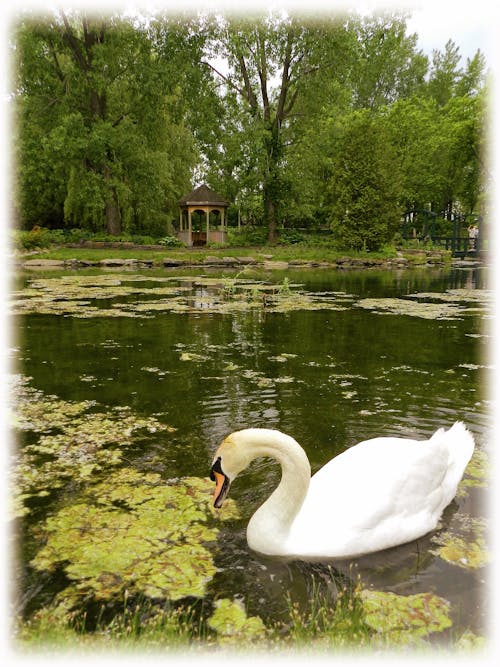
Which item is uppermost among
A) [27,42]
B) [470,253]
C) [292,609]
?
Answer: [27,42]

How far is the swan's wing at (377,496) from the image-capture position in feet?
11.6

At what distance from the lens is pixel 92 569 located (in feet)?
10.9

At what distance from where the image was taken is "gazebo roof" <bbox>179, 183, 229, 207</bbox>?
40056 mm

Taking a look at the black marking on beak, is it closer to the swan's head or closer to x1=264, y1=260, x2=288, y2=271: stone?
the swan's head

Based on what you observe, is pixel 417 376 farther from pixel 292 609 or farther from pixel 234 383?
pixel 292 609

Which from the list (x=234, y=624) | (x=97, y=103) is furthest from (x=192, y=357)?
(x=97, y=103)

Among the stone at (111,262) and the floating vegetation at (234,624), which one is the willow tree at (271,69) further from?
the floating vegetation at (234,624)

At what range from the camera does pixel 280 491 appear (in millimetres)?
3535

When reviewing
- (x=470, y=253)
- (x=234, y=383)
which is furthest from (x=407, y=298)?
(x=470, y=253)

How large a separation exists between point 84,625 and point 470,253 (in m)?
41.8

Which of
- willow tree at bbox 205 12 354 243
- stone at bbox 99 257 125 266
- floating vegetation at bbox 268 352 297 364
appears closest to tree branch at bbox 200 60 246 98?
willow tree at bbox 205 12 354 243

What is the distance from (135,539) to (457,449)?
2745 millimetres

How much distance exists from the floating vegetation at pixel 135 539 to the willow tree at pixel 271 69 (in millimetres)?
30916

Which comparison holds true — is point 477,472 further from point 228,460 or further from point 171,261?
point 171,261
